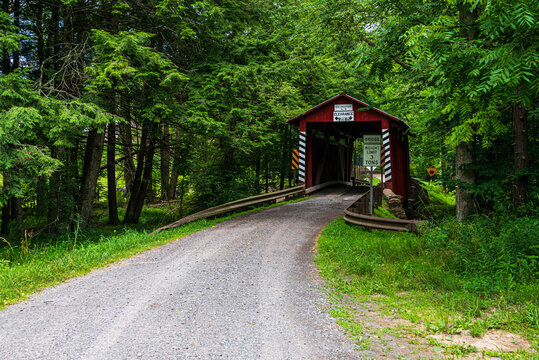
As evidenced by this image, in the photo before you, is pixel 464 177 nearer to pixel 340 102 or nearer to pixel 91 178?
pixel 340 102

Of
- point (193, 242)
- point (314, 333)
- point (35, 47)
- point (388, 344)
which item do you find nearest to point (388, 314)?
point (388, 344)

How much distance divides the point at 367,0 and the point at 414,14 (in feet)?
10.2

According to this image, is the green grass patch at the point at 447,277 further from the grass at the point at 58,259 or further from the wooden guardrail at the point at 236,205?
the wooden guardrail at the point at 236,205

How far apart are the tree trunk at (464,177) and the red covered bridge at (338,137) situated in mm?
5092

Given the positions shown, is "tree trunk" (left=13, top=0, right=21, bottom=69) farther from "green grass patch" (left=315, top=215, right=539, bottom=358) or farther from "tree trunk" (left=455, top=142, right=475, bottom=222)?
"tree trunk" (left=455, top=142, right=475, bottom=222)

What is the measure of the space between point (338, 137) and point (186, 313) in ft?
54.7

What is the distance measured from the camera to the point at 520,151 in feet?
20.7

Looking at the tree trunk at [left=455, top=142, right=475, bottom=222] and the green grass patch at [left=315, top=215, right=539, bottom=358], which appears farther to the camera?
the tree trunk at [left=455, top=142, right=475, bottom=222]

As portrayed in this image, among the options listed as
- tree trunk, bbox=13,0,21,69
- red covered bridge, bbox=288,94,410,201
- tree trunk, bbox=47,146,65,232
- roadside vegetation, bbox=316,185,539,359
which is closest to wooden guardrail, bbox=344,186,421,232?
roadside vegetation, bbox=316,185,539,359

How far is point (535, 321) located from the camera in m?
3.26

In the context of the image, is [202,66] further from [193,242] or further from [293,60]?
[193,242]

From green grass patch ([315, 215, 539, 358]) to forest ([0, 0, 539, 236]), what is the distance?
4.36ft

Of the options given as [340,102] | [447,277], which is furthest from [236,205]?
[447,277]

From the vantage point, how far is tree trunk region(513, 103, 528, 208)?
20.5ft
